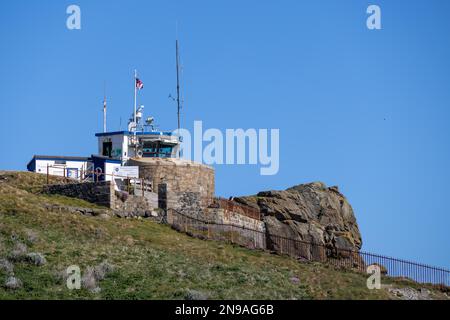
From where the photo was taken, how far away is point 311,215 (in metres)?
68.6

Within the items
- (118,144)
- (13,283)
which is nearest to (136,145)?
(118,144)

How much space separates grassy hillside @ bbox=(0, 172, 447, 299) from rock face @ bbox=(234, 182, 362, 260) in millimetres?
13832

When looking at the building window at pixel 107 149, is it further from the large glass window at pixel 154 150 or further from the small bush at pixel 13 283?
the small bush at pixel 13 283

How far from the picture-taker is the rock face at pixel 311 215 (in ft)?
215

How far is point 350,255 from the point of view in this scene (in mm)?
58312

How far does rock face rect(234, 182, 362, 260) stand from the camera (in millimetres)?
65625

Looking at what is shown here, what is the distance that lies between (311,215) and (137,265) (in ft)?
89.0

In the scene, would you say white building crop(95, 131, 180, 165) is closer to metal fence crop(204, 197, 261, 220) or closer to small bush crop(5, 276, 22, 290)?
metal fence crop(204, 197, 261, 220)

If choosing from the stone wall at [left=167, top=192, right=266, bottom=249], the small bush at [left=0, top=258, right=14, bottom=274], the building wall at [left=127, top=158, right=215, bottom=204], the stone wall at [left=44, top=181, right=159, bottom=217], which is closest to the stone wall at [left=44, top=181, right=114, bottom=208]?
the stone wall at [left=44, top=181, right=159, bottom=217]

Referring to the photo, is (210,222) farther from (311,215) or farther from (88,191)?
(311,215)

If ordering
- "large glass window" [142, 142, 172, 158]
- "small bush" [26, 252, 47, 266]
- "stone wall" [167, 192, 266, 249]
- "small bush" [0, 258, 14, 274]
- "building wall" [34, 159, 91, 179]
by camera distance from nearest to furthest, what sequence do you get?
1. "small bush" [0, 258, 14, 274]
2. "small bush" [26, 252, 47, 266]
3. "stone wall" [167, 192, 266, 249]
4. "building wall" [34, 159, 91, 179]
5. "large glass window" [142, 142, 172, 158]

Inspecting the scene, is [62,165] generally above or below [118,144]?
below

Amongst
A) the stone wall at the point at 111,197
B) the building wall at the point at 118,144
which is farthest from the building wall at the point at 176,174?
the stone wall at the point at 111,197

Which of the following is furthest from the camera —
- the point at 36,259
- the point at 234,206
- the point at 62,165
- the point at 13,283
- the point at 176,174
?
the point at 62,165
